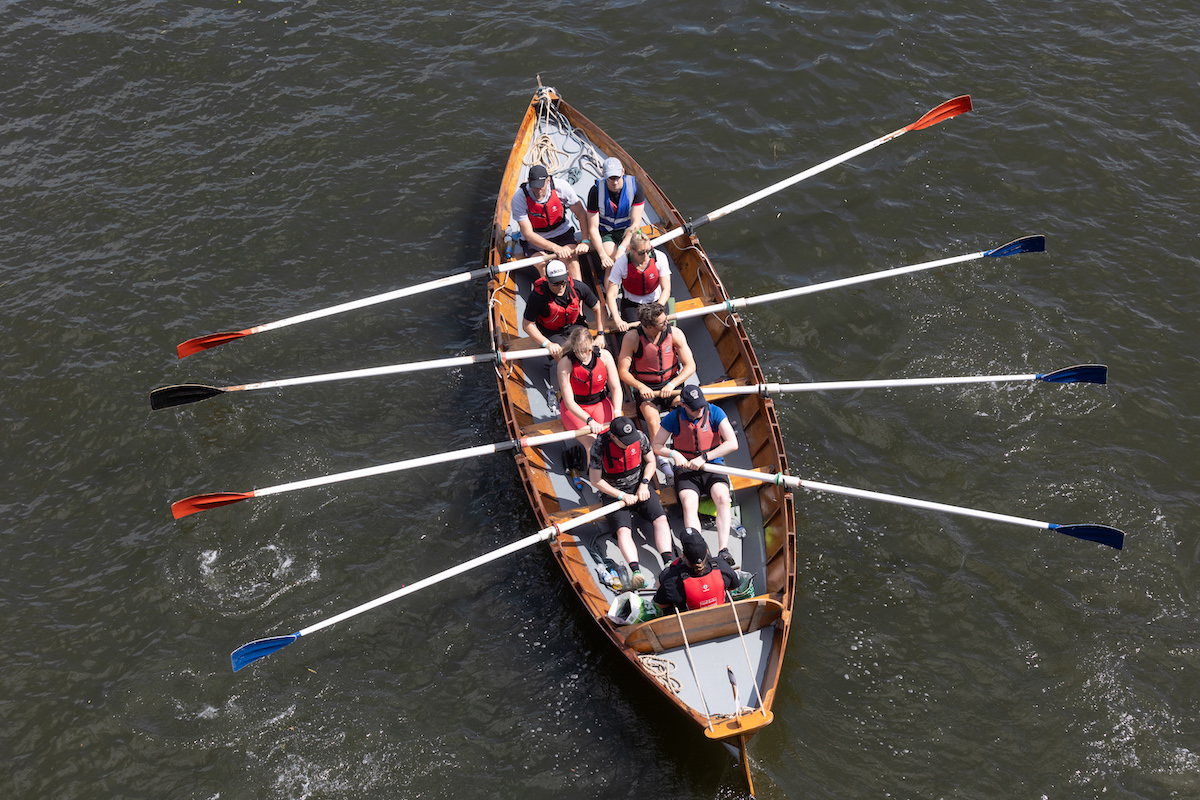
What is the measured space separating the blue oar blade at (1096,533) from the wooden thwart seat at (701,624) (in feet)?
13.0

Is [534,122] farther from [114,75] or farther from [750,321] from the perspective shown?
[114,75]

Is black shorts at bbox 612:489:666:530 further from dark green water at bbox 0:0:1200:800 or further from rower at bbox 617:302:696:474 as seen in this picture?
dark green water at bbox 0:0:1200:800

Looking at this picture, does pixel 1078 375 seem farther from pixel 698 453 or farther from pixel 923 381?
pixel 698 453

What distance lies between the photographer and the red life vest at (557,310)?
12.8 meters

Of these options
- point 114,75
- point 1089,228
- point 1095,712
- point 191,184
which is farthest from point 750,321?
point 114,75

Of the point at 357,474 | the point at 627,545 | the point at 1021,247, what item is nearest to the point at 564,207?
the point at 357,474

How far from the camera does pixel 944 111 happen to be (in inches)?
620

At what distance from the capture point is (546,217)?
14.2 metres

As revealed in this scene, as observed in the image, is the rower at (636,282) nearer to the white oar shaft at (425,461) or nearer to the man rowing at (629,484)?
the white oar shaft at (425,461)

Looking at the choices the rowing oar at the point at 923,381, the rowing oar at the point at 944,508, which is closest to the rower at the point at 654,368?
the rowing oar at the point at 923,381

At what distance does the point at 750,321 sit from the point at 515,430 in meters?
5.24

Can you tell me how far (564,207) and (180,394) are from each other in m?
6.71

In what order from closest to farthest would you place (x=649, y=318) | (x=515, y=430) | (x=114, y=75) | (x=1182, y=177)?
(x=649, y=318) < (x=515, y=430) < (x=1182, y=177) < (x=114, y=75)

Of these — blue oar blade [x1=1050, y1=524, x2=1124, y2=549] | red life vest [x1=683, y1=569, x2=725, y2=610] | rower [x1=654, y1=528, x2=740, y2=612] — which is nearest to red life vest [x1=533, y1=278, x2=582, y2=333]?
rower [x1=654, y1=528, x2=740, y2=612]
